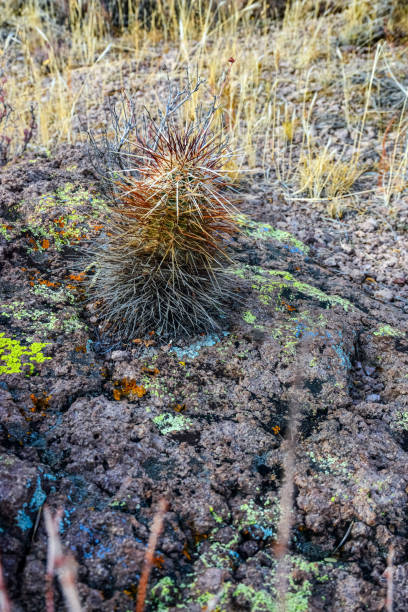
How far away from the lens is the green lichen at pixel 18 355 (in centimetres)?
192

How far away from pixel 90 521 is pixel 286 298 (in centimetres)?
150

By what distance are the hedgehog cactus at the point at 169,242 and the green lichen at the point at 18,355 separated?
36 centimetres

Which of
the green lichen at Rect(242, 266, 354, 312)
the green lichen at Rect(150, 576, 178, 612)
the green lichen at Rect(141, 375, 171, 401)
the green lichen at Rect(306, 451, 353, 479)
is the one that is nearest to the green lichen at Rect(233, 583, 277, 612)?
the green lichen at Rect(150, 576, 178, 612)

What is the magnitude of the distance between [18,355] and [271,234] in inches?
75.5

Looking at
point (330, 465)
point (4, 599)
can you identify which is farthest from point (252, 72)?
point (4, 599)

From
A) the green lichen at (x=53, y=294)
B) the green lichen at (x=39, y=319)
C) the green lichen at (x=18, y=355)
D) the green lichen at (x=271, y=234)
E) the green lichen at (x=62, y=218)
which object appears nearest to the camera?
the green lichen at (x=18, y=355)

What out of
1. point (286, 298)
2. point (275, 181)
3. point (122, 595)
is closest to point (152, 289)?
point (286, 298)

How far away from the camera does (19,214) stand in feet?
8.88

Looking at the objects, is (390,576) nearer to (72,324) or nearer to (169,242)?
Result: (169,242)

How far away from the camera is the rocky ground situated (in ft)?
4.60

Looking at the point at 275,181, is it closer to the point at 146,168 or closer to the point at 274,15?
the point at 146,168

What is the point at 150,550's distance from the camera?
1377 millimetres

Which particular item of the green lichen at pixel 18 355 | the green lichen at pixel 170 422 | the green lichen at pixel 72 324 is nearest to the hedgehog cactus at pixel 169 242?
the green lichen at pixel 72 324

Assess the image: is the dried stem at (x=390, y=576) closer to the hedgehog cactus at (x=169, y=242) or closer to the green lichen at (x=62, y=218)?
the hedgehog cactus at (x=169, y=242)
